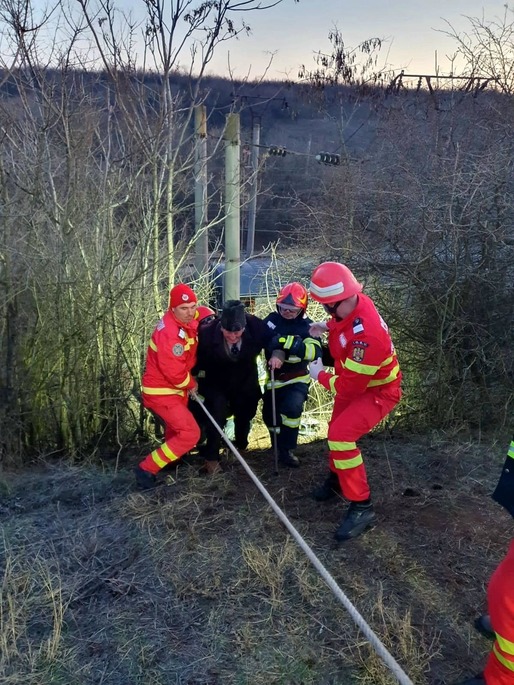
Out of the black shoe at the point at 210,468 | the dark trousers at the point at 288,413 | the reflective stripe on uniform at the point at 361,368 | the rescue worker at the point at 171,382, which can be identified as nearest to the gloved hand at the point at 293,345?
the dark trousers at the point at 288,413

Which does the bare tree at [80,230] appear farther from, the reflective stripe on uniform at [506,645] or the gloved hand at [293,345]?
the reflective stripe on uniform at [506,645]

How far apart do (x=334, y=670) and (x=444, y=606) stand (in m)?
0.84

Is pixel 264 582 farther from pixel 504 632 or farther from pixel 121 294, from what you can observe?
pixel 121 294

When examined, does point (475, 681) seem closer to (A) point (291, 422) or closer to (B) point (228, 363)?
(A) point (291, 422)

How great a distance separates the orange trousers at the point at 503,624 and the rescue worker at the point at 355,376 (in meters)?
1.60

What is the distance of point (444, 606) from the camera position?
11.4ft

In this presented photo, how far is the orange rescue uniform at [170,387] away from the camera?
4922 mm

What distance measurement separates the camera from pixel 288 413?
5398 mm

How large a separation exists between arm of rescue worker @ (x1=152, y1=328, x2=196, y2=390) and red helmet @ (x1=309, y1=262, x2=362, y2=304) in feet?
4.49

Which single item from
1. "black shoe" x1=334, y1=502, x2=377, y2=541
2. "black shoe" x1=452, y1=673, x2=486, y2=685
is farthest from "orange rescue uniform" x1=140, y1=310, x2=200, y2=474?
"black shoe" x1=452, y1=673, x2=486, y2=685

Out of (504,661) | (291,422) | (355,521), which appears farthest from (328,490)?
(504,661)

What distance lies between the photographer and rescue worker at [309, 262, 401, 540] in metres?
3.98

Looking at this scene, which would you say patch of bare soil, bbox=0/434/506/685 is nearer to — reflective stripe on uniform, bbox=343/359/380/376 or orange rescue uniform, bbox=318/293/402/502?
orange rescue uniform, bbox=318/293/402/502

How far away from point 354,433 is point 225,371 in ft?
5.42
